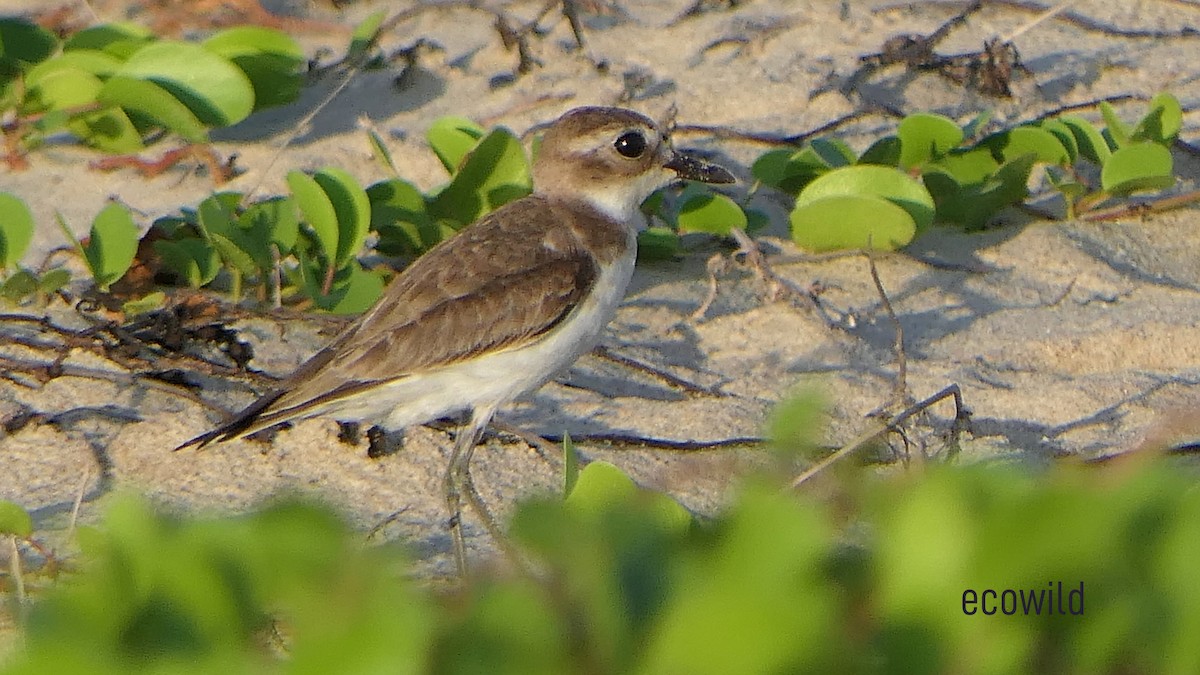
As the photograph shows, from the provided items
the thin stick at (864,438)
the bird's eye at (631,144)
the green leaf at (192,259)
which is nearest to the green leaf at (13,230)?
the green leaf at (192,259)

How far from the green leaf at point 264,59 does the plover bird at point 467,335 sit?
6.44ft

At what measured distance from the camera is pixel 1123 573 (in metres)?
1.92

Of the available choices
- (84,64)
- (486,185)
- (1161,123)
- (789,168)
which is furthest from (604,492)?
(84,64)

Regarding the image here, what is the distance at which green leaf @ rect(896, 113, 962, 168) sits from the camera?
17.9 feet

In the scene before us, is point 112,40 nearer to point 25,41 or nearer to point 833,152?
point 25,41

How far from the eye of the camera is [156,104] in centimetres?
554

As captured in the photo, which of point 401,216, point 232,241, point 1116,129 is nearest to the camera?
point 232,241

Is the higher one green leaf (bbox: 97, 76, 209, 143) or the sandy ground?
green leaf (bbox: 97, 76, 209, 143)

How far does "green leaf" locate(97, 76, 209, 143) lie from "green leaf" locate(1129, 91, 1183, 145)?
125 inches

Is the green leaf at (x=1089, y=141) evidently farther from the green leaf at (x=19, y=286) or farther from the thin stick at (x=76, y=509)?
the thin stick at (x=76, y=509)

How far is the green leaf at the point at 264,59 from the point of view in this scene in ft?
19.5

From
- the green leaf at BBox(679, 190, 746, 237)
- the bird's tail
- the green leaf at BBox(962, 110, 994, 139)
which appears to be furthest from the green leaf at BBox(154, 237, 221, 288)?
the green leaf at BBox(962, 110, 994, 139)

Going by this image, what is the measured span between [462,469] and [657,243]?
4.83 feet

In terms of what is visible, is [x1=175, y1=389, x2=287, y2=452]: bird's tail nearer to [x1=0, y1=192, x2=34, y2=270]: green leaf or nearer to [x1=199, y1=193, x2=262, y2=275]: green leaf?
[x1=199, y1=193, x2=262, y2=275]: green leaf
